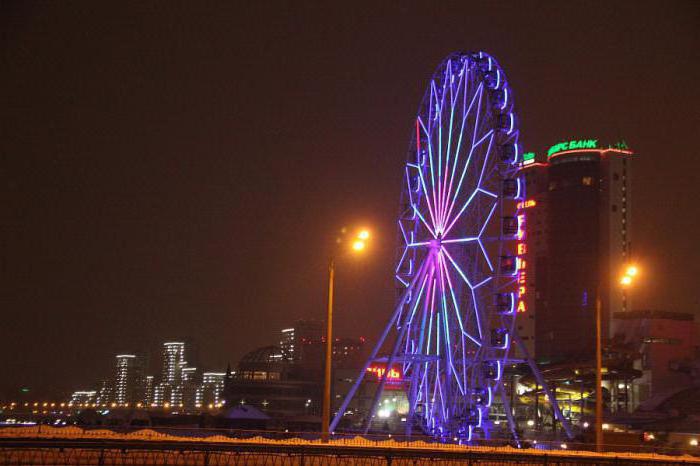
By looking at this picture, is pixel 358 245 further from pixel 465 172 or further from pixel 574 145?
pixel 574 145

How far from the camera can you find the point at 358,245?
102ft

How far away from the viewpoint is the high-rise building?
155 metres

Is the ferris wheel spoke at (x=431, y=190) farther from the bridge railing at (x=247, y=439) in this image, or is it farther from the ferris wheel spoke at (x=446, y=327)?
the bridge railing at (x=247, y=439)

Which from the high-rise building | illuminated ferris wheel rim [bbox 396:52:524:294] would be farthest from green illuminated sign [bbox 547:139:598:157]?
illuminated ferris wheel rim [bbox 396:52:524:294]

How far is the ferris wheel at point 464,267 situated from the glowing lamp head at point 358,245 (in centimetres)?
2058

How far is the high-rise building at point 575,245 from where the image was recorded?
155125mm

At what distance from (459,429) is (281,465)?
86.3ft

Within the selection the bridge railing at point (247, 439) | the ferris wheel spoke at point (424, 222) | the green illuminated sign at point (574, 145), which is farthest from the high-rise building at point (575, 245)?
the bridge railing at point (247, 439)

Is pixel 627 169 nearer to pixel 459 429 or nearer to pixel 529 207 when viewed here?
pixel 529 207

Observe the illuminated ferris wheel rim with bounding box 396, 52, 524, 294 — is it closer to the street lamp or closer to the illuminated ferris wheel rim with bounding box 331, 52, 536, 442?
the illuminated ferris wheel rim with bounding box 331, 52, 536, 442

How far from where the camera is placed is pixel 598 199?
158m

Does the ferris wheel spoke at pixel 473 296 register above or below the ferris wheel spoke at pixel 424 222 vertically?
below

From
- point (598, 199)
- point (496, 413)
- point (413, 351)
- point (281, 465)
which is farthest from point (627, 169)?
point (281, 465)

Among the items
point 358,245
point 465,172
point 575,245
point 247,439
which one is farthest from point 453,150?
point 575,245
